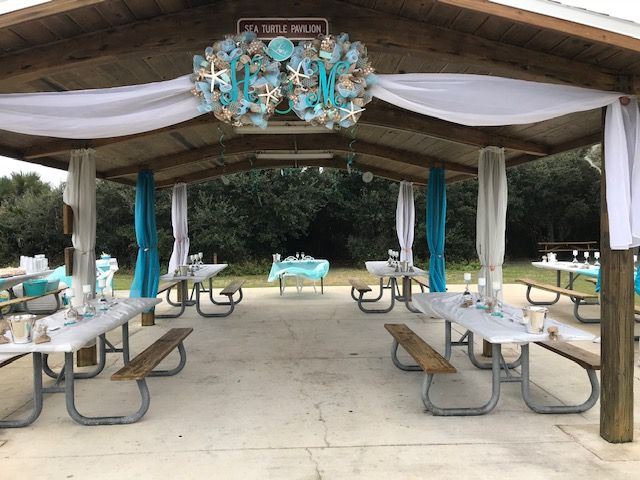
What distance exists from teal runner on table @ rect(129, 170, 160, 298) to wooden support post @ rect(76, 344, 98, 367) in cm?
225

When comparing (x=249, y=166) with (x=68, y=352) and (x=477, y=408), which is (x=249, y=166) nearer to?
(x=68, y=352)

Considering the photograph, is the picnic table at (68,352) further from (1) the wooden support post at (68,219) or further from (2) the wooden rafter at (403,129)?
(2) the wooden rafter at (403,129)

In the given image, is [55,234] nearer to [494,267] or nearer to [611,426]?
[494,267]

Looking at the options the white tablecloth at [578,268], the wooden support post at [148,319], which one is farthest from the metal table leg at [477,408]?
the wooden support post at [148,319]

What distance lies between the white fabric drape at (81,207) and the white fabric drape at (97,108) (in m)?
1.86

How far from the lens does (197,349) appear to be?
5.87m

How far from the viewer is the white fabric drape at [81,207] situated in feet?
16.7

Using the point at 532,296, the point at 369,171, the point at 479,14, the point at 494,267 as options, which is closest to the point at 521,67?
the point at 479,14

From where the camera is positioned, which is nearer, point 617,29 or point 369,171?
point 617,29

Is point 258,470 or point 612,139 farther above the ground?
point 612,139

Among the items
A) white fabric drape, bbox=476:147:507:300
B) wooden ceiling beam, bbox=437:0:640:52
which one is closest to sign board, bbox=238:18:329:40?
wooden ceiling beam, bbox=437:0:640:52

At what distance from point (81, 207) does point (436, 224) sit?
529cm

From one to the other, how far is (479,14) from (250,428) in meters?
3.06

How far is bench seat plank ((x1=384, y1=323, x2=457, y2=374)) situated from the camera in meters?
3.56
